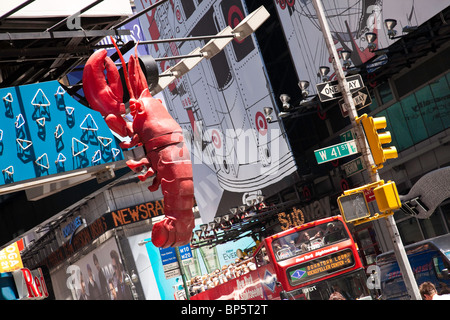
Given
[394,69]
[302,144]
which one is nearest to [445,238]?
[394,69]

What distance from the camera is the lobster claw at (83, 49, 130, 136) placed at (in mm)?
6434

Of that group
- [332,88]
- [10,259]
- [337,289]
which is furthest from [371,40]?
[10,259]

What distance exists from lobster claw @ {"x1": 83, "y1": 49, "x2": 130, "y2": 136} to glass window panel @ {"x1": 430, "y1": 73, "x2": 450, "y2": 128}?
22.5 metres

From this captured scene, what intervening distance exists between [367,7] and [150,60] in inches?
869

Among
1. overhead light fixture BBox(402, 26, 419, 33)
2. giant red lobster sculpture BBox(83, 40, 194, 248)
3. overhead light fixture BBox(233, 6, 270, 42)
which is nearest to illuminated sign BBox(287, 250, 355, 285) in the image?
overhead light fixture BBox(402, 26, 419, 33)

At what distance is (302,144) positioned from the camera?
37.8 metres

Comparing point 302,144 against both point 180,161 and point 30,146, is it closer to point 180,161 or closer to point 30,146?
point 30,146

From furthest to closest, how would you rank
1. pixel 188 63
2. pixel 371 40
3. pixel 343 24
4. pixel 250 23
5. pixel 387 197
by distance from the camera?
pixel 343 24 < pixel 371 40 < pixel 387 197 < pixel 188 63 < pixel 250 23

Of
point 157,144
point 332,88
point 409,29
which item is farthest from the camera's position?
point 409,29

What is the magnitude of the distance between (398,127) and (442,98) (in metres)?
3.58

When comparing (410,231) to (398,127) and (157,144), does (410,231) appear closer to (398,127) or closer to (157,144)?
(398,127)

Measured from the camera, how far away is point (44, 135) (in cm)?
1129

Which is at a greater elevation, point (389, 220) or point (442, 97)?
point (442, 97)

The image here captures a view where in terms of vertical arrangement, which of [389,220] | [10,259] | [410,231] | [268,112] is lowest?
[410,231]
